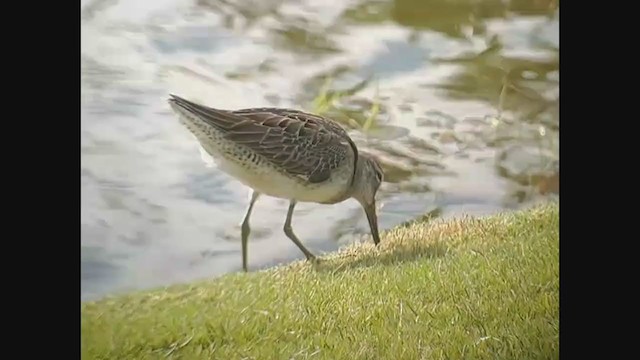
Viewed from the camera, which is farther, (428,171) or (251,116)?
(428,171)

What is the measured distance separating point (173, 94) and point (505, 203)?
0.85m

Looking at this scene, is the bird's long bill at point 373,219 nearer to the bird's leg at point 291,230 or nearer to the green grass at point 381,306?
the green grass at point 381,306

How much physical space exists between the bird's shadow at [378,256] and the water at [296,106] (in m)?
0.04

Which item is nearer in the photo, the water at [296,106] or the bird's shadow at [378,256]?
the water at [296,106]

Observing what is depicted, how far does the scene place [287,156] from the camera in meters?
1.90

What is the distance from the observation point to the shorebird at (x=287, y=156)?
1851mm

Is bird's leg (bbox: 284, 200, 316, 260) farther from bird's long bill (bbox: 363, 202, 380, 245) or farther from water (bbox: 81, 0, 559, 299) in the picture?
bird's long bill (bbox: 363, 202, 380, 245)

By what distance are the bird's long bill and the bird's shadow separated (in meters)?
0.03

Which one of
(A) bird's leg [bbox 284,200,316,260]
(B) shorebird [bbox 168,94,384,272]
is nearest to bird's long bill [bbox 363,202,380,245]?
(B) shorebird [bbox 168,94,384,272]

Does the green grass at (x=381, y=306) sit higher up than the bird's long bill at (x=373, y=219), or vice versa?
the bird's long bill at (x=373, y=219)

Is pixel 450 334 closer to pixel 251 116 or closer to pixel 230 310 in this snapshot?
pixel 230 310

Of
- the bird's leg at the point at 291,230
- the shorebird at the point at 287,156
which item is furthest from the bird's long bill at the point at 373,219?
the bird's leg at the point at 291,230

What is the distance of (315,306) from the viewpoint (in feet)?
6.21

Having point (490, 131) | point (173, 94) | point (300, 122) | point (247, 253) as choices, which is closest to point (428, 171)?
point (490, 131)
